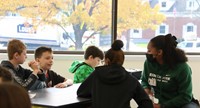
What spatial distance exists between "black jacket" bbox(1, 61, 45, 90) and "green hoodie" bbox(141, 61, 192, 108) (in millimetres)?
1023

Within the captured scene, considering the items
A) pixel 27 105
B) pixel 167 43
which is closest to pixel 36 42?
pixel 167 43

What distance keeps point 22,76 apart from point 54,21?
2.02m

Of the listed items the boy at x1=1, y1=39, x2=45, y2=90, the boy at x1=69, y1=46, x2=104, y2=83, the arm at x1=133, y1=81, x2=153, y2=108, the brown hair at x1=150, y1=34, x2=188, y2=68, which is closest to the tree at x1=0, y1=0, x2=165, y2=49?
the boy at x1=69, y1=46, x2=104, y2=83

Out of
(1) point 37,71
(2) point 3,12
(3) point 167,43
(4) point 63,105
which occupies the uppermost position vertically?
(2) point 3,12

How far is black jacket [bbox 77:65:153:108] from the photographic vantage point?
93.0 inches

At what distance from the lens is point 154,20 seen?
4816 mm

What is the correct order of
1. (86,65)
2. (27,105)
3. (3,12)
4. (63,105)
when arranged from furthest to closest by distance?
(3,12)
(86,65)
(63,105)
(27,105)

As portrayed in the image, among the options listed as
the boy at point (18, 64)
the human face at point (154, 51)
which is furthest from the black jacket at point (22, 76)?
the human face at point (154, 51)

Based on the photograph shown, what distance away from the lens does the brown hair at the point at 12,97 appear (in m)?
0.93

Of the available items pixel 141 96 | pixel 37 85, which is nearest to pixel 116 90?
pixel 141 96

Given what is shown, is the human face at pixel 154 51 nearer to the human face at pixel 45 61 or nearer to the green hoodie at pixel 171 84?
the green hoodie at pixel 171 84

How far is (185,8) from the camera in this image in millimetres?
4828

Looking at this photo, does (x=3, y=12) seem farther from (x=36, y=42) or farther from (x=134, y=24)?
(x=134, y=24)

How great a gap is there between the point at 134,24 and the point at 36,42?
4.91ft
